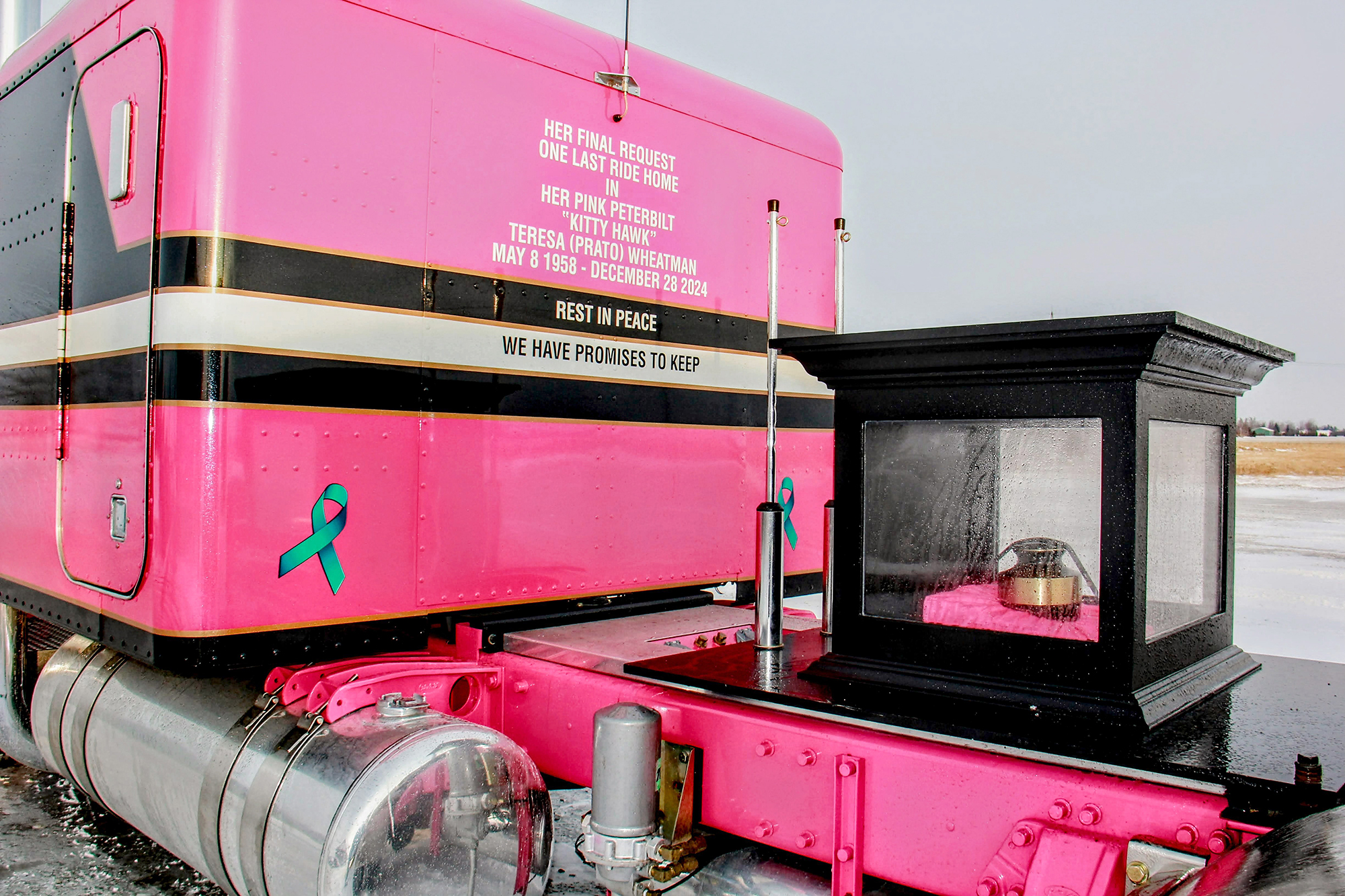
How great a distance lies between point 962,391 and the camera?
218 cm

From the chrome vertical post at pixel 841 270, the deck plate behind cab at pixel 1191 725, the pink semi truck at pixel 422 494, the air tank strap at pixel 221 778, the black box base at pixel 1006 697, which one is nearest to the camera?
the deck plate behind cab at pixel 1191 725

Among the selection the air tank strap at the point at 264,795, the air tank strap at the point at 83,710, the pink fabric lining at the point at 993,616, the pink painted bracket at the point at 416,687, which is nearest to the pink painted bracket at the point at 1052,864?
the pink fabric lining at the point at 993,616

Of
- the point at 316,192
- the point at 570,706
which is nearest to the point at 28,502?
the point at 316,192

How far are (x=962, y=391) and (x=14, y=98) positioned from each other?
3.36m

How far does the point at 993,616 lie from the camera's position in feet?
6.96

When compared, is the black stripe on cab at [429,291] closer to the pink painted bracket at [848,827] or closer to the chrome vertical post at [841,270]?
the chrome vertical post at [841,270]

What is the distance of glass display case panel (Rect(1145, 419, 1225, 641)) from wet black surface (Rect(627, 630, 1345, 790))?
202 mm

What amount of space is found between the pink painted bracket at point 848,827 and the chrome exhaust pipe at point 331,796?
2.59 feet

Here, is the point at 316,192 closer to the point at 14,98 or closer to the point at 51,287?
the point at 51,287

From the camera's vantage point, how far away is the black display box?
1.97m

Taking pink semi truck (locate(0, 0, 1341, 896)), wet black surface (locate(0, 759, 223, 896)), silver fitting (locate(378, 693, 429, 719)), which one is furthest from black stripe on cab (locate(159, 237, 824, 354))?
wet black surface (locate(0, 759, 223, 896))

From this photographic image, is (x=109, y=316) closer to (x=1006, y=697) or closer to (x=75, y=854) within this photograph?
(x=75, y=854)

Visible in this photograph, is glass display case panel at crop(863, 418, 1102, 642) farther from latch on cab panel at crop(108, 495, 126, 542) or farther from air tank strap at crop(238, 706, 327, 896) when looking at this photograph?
latch on cab panel at crop(108, 495, 126, 542)

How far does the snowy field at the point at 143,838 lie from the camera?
3225 millimetres
